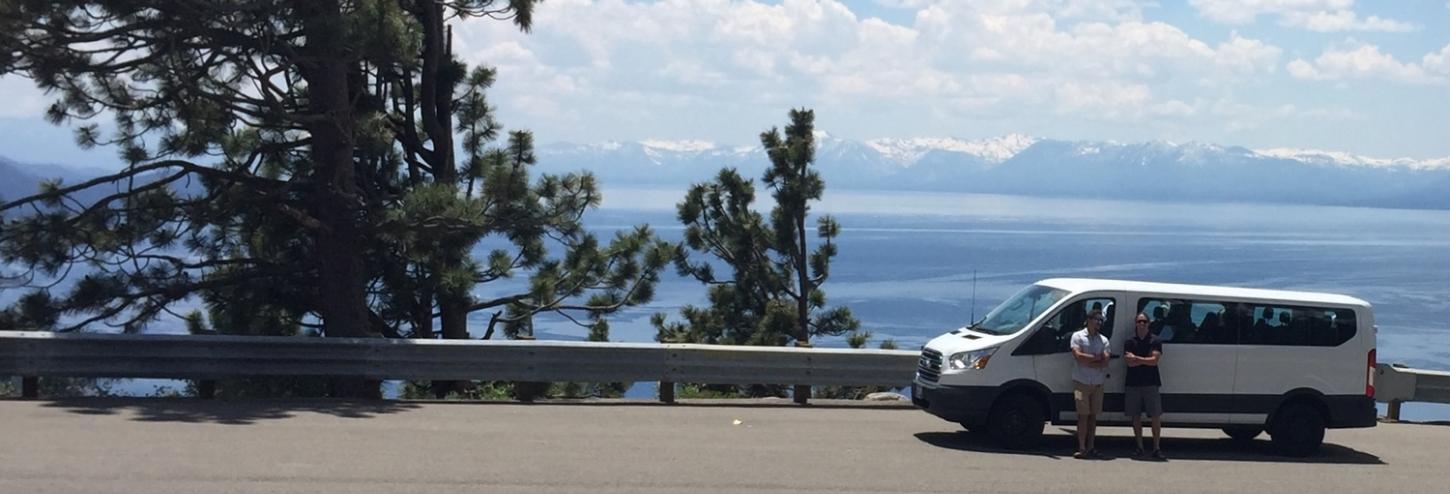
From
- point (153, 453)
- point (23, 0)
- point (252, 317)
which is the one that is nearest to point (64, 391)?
point (252, 317)

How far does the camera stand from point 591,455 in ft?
36.2

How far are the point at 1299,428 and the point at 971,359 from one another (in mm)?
3041

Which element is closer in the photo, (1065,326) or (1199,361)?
(1065,326)

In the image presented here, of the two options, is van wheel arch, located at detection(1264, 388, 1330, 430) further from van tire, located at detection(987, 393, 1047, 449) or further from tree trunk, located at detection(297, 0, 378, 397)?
tree trunk, located at detection(297, 0, 378, 397)

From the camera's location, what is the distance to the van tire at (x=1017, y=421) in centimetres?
1217

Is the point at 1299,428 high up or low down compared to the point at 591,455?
up

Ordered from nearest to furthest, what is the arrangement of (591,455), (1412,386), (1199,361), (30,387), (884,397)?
(591,455), (1199,361), (30,387), (1412,386), (884,397)

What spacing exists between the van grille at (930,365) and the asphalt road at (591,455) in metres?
0.57

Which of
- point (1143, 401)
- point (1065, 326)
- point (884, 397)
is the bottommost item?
point (884, 397)

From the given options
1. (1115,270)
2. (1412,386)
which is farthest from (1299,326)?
(1115,270)

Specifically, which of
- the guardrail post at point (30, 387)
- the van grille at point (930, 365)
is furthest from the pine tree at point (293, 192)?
the van grille at point (930, 365)

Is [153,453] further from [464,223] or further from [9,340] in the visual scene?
[464,223]

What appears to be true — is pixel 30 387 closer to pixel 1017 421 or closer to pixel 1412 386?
pixel 1017 421

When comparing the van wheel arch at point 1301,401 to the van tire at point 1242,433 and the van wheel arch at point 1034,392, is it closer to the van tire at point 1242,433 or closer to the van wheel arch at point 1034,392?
the van tire at point 1242,433
